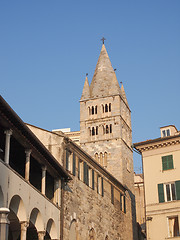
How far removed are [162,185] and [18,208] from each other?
37.2ft

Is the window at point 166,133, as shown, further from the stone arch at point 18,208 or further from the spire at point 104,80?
the spire at point 104,80

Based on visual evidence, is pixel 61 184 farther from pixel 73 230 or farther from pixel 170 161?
pixel 170 161

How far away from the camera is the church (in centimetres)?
2025

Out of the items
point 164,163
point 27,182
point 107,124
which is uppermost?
point 107,124

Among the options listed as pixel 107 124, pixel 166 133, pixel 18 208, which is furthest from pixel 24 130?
pixel 107 124

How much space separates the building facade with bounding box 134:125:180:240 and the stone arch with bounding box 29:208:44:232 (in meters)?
8.09

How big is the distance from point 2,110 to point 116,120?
38514 millimetres

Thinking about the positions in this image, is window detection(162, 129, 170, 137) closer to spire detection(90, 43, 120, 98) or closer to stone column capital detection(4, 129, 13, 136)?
stone column capital detection(4, 129, 13, 136)

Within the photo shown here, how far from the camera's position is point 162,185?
28250 millimetres

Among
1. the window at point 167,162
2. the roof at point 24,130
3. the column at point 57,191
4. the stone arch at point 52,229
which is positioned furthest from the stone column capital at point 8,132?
the window at point 167,162

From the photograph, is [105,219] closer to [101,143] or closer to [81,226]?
[81,226]

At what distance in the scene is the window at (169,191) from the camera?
27.5 metres

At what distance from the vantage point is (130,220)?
4412cm

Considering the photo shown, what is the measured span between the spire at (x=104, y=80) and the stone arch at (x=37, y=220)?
124 ft
